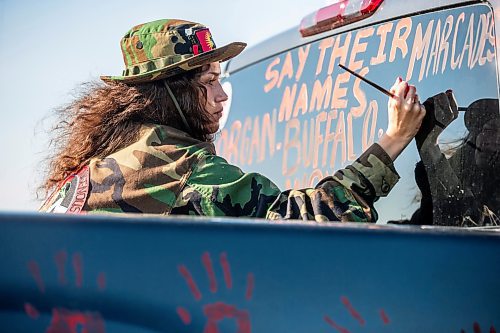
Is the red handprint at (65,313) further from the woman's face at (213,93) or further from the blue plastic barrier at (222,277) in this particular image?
the woman's face at (213,93)

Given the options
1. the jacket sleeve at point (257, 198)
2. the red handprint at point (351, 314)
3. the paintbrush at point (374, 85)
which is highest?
the paintbrush at point (374, 85)

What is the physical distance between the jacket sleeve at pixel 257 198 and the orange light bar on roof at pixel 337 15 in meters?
0.83

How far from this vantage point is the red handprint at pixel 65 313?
1.48 meters

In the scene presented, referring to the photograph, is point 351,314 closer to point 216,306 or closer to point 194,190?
point 216,306

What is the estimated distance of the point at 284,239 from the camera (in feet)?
5.21

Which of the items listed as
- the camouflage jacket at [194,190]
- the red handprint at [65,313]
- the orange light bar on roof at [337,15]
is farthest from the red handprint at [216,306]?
the orange light bar on roof at [337,15]

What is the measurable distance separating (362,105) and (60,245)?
6.34ft

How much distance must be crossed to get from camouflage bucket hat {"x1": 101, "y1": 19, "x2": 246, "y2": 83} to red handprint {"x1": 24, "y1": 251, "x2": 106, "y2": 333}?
4.83 ft

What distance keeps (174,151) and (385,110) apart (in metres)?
0.82

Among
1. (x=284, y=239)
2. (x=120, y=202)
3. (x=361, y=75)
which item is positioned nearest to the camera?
(x=284, y=239)

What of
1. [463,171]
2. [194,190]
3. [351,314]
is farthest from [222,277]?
[463,171]

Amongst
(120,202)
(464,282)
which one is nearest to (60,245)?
(464,282)

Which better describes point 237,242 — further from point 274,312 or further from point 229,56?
point 229,56

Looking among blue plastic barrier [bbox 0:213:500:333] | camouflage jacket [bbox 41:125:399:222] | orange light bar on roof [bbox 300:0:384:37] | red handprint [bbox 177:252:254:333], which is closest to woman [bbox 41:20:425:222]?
camouflage jacket [bbox 41:125:399:222]
